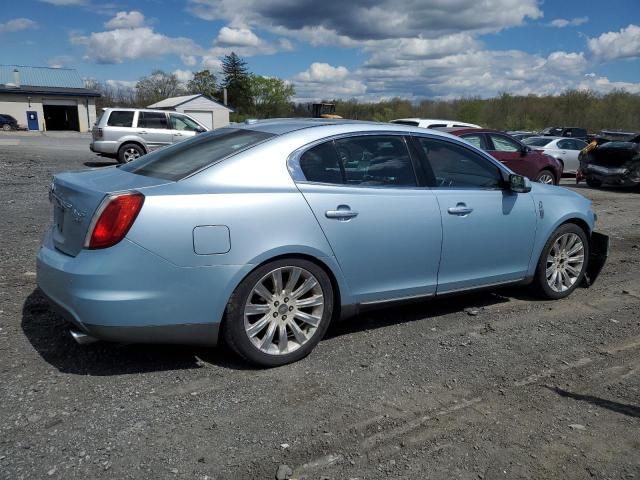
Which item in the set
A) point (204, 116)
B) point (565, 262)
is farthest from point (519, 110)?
point (565, 262)

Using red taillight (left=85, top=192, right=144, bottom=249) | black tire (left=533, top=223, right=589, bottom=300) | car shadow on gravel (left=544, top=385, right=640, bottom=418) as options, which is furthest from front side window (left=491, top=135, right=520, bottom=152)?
red taillight (left=85, top=192, right=144, bottom=249)

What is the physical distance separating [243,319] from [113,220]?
981 millimetres

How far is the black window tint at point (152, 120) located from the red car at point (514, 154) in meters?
9.20

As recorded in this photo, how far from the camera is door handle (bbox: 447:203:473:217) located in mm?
4406

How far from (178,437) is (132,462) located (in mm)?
279

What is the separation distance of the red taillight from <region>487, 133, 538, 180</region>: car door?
1043 cm

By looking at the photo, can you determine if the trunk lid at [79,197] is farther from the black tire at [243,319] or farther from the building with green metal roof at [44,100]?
the building with green metal roof at [44,100]

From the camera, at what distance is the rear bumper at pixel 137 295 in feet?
10.5

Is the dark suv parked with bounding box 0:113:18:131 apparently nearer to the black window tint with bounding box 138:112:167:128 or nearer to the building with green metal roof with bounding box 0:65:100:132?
the building with green metal roof with bounding box 0:65:100:132

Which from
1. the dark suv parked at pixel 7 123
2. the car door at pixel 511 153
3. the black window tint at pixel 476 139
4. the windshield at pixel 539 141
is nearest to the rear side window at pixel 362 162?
the black window tint at pixel 476 139

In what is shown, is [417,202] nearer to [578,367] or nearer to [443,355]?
[443,355]

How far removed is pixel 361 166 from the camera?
13.5 ft

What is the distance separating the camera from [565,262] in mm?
5430

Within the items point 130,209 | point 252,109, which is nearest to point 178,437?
point 130,209
